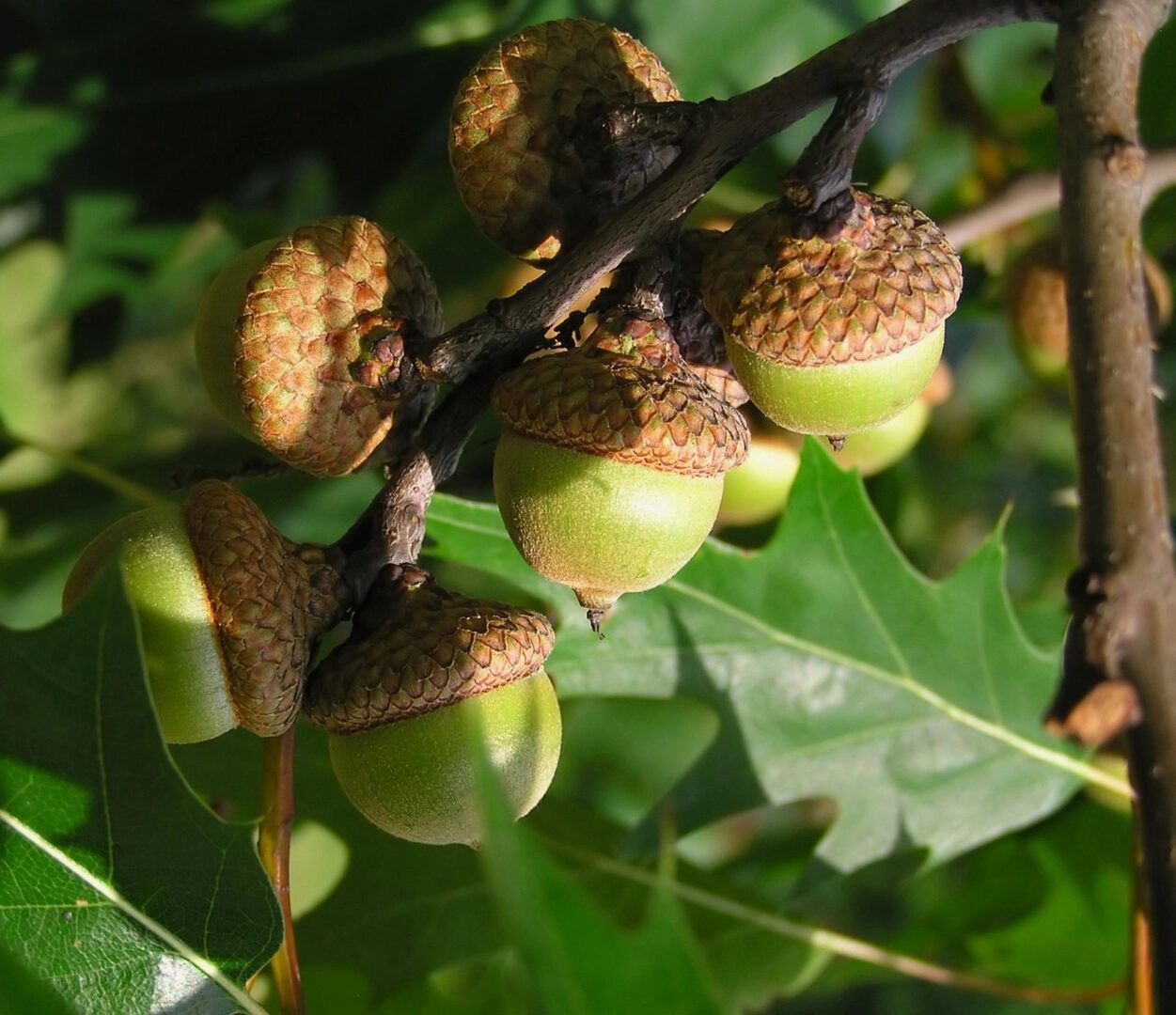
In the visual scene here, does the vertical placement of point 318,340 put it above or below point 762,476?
above

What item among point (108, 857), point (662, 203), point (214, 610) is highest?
point (662, 203)

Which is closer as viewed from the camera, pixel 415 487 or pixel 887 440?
pixel 415 487

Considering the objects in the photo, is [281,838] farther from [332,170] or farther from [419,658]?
[332,170]

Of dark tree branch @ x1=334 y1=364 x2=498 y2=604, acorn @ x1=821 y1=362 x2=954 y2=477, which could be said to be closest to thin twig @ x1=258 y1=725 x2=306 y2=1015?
dark tree branch @ x1=334 y1=364 x2=498 y2=604

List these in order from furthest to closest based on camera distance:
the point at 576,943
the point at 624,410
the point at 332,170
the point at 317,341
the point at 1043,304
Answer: the point at 332,170
the point at 1043,304
the point at 317,341
the point at 624,410
the point at 576,943

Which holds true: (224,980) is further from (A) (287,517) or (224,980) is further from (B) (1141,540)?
(A) (287,517)

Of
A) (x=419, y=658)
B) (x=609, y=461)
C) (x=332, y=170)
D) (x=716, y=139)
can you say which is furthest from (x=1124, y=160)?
(x=332, y=170)

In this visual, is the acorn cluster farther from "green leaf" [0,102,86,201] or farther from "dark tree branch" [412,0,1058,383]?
"green leaf" [0,102,86,201]
